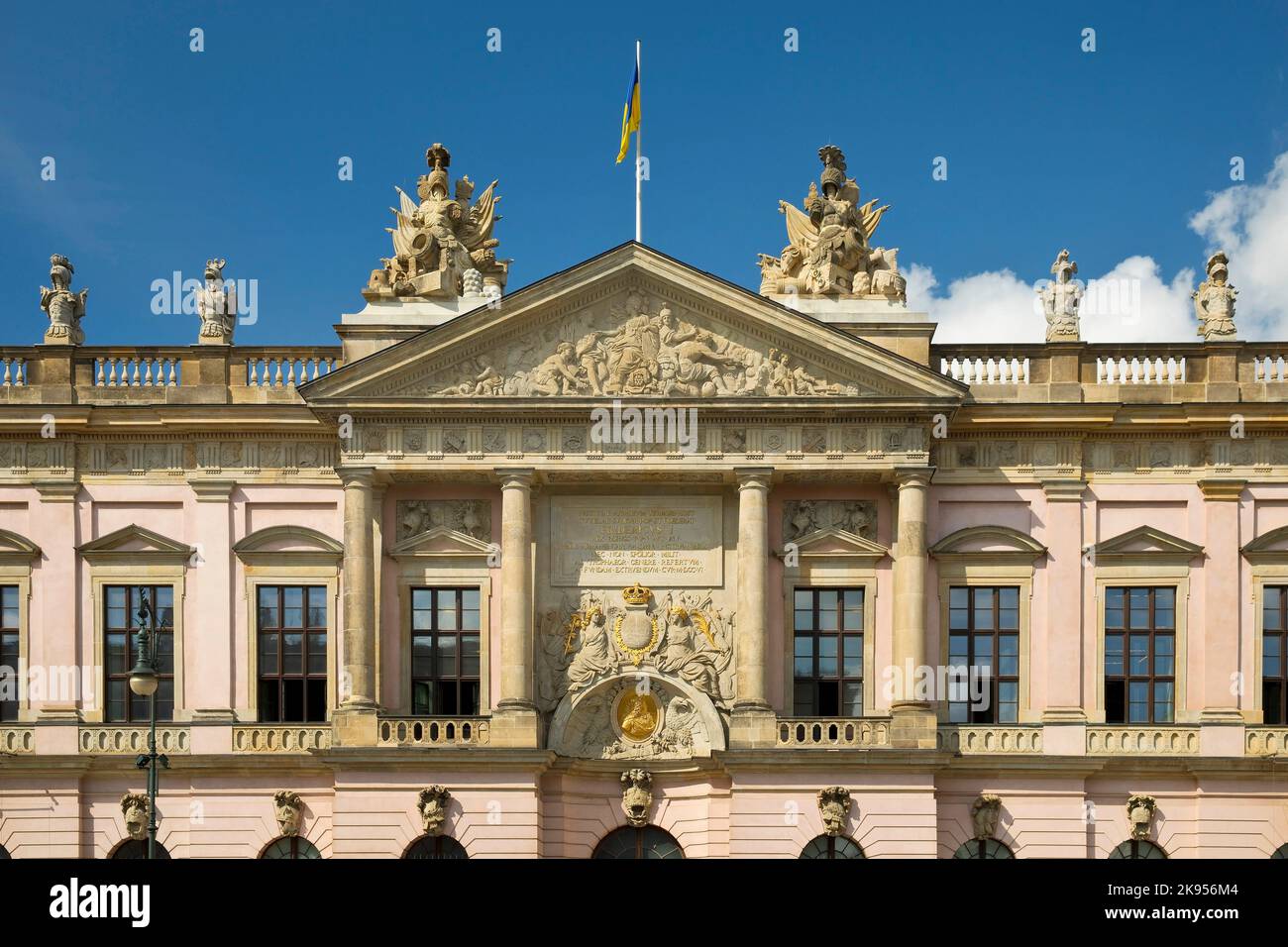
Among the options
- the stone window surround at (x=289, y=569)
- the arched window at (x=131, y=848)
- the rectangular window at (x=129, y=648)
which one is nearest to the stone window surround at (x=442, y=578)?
the stone window surround at (x=289, y=569)

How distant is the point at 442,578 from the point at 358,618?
194 centimetres

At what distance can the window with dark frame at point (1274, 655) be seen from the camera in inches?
1254

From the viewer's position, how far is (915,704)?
3077 cm

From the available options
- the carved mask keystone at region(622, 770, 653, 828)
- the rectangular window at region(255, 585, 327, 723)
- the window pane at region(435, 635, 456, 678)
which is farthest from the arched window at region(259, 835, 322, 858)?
the carved mask keystone at region(622, 770, 653, 828)

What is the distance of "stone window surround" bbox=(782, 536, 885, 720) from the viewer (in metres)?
31.8

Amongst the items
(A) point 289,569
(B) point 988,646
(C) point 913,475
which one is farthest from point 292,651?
(B) point 988,646

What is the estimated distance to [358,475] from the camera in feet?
102

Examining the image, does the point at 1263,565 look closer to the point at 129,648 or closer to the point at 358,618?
the point at 358,618

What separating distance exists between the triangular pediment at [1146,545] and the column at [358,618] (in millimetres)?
14297

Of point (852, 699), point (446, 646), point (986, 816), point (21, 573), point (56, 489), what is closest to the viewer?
point (986, 816)

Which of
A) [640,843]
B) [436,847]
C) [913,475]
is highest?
[913,475]

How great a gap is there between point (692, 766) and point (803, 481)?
19.5ft
